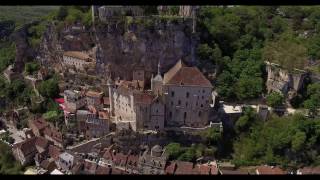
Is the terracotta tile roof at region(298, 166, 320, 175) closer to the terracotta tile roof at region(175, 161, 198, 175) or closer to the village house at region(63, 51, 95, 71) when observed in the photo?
the terracotta tile roof at region(175, 161, 198, 175)

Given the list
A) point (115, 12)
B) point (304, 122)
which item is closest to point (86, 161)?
point (115, 12)

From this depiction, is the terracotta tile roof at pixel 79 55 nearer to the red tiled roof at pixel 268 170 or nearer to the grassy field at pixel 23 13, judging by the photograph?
the red tiled roof at pixel 268 170

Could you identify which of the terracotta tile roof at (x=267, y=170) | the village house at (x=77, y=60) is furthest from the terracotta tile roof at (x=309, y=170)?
the village house at (x=77, y=60)

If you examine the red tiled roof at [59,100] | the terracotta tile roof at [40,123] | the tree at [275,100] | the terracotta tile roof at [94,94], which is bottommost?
the terracotta tile roof at [40,123]

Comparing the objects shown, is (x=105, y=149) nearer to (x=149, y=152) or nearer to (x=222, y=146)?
(x=149, y=152)

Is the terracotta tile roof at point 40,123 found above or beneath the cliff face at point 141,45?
beneath
